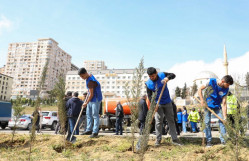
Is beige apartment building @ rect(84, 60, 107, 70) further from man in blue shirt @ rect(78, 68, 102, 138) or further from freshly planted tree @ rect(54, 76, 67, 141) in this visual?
freshly planted tree @ rect(54, 76, 67, 141)

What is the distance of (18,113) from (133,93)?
3728 mm

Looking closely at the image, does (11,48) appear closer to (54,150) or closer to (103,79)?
(103,79)

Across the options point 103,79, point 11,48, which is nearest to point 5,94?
point 11,48

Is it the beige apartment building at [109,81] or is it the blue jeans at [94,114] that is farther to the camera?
the beige apartment building at [109,81]

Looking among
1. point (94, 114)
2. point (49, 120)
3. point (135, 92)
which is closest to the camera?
point (135, 92)

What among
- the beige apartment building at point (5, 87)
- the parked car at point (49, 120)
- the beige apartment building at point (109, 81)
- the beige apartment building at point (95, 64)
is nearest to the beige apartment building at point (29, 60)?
the beige apartment building at point (5, 87)

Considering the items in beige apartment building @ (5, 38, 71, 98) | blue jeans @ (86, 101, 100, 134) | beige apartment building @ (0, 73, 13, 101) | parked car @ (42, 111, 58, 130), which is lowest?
parked car @ (42, 111, 58, 130)

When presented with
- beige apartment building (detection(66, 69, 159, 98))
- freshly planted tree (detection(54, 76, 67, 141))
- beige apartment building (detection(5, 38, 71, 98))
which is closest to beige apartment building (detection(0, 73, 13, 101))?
beige apartment building (detection(5, 38, 71, 98))

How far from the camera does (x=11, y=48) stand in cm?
13050

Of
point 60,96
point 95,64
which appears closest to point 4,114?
point 60,96

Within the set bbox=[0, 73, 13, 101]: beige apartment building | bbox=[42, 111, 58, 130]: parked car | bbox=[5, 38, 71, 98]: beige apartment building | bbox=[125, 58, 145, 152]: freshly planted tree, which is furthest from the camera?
bbox=[5, 38, 71, 98]: beige apartment building

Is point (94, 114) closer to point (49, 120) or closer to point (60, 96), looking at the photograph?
point (60, 96)

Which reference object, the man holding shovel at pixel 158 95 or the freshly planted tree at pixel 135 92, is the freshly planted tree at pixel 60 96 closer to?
the freshly planted tree at pixel 135 92

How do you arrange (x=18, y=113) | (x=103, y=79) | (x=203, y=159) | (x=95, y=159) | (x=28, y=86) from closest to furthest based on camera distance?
(x=203, y=159)
(x=95, y=159)
(x=18, y=113)
(x=103, y=79)
(x=28, y=86)
